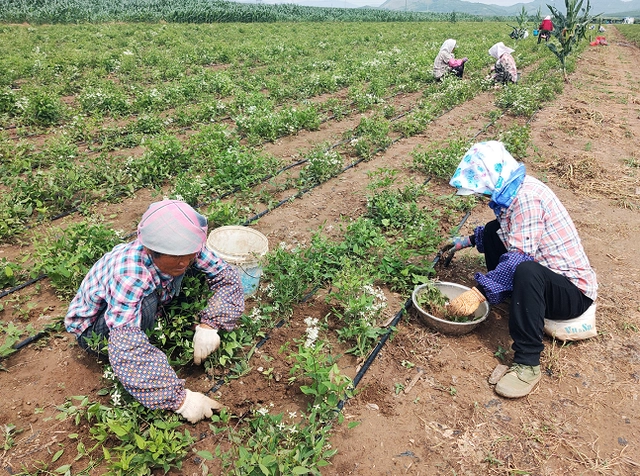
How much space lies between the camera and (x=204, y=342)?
2.64 meters

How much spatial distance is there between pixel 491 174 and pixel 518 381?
4.40ft

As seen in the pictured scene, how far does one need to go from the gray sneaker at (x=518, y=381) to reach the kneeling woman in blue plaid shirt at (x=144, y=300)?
179 centimetres

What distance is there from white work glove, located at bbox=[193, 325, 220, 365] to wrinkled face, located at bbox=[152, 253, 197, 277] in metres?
0.46

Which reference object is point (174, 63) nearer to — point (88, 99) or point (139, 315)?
point (88, 99)

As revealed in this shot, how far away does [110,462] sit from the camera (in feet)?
6.95

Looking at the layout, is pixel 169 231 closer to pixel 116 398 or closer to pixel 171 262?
pixel 171 262

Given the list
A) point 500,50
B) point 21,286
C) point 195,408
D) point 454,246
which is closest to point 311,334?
point 195,408

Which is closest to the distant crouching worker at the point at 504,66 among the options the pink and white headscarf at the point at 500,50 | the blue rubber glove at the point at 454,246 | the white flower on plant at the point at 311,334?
the pink and white headscarf at the point at 500,50

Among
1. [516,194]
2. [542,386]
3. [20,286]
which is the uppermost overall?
[516,194]

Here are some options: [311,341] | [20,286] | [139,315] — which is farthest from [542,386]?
[20,286]

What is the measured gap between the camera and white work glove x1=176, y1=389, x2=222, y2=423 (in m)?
2.39

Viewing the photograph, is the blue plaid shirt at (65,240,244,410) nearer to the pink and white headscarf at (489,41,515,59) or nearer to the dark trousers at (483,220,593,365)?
the dark trousers at (483,220,593,365)

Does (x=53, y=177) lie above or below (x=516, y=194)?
below

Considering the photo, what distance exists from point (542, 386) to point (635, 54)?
1090 inches
